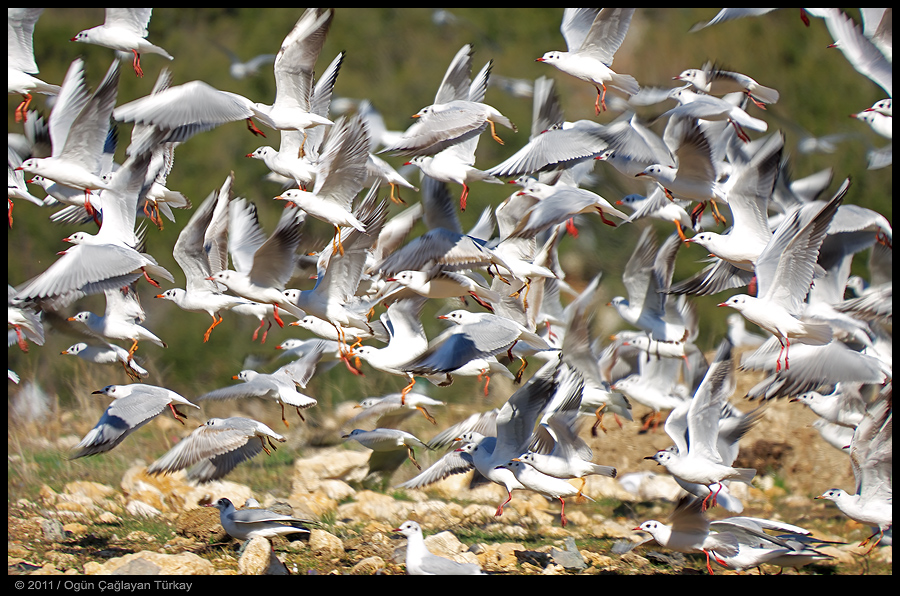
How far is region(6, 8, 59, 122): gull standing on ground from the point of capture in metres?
5.69

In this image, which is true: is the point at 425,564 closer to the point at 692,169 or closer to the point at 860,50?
the point at 692,169

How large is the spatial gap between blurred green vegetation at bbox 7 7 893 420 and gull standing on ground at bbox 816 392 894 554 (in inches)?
250

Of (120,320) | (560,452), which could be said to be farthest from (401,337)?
(120,320)

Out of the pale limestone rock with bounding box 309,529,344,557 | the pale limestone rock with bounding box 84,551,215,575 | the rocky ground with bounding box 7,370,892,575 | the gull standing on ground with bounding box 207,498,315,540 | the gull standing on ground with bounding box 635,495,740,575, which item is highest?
the gull standing on ground with bounding box 635,495,740,575

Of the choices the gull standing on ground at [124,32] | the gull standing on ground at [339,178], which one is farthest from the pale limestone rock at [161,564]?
the gull standing on ground at [124,32]

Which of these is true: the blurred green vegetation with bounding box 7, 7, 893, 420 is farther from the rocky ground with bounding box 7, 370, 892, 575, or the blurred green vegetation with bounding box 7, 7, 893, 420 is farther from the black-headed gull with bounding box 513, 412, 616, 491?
the black-headed gull with bounding box 513, 412, 616, 491

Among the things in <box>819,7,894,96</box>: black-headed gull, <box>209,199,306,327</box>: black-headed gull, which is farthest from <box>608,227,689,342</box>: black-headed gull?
<box>209,199,306,327</box>: black-headed gull

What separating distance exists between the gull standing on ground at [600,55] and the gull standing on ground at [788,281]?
1.59m

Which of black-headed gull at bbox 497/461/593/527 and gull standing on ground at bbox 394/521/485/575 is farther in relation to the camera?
black-headed gull at bbox 497/461/593/527

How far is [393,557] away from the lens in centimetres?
540

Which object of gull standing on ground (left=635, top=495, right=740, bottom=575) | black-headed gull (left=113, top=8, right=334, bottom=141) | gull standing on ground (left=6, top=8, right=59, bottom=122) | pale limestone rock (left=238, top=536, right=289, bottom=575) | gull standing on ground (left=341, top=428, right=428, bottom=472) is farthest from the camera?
gull standing on ground (left=341, top=428, right=428, bottom=472)

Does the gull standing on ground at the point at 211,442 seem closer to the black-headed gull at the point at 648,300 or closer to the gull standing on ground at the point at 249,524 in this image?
the gull standing on ground at the point at 249,524

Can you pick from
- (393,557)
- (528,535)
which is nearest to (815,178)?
(528,535)

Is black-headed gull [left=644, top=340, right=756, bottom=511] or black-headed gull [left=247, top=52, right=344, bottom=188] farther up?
black-headed gull [left=247, top=52, right=344, bottom=188]
